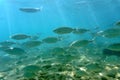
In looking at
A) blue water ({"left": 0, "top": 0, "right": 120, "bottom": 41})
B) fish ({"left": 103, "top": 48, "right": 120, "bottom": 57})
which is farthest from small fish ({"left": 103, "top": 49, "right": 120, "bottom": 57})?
blue water ({"left": 0, "top": 0, "right": 120, "bottom": 41})

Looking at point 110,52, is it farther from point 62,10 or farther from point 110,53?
point 62,10

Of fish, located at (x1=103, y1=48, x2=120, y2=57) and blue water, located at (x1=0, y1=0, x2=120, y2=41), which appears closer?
fish, located at (x1=103, y1=48, x2=120, y2=57)

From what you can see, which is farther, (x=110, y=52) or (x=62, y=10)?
(x=62, y=10)

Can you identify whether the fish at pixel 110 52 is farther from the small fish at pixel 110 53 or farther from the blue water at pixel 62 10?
the blue water at pixel 62 10

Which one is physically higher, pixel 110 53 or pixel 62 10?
pixel 62 10

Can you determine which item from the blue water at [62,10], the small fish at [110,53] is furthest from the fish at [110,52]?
the blue water at [62,10]

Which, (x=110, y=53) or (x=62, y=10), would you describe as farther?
(x=62, y=10)

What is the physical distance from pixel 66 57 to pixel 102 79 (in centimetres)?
169

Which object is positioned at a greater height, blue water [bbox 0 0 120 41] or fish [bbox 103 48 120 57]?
blue water [bbox 0 0 120 41]

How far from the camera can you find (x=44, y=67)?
896 cm

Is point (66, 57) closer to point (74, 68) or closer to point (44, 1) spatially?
point (74, 68)

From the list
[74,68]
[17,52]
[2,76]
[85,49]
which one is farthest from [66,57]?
[85,49]

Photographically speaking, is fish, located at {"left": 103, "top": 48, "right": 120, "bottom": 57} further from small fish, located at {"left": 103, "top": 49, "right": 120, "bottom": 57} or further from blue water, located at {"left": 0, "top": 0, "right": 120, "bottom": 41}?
blue water, located at {"left": 0, "top": 0, "right": 120, "bottom": 41}

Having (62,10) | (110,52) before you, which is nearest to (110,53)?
(110,52)
